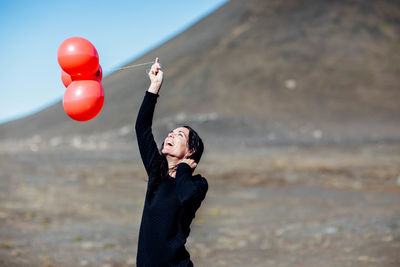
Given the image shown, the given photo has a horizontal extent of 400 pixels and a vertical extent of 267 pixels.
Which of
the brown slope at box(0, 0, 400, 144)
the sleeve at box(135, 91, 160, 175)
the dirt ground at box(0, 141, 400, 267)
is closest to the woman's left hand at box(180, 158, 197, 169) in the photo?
the sleeve at box(135, 91, 160, 175)

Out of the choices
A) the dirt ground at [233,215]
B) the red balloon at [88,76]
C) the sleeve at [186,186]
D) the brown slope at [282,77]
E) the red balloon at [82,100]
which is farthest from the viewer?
the brown slope at [282,77]

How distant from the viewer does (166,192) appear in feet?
8.83

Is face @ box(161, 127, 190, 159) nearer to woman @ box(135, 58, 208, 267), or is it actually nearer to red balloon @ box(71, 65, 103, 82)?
woman @ box(135, 58, 208, 267)

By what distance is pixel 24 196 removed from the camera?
41.5 ft

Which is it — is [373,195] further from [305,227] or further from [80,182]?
[80,182]

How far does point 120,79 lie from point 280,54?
2028cm

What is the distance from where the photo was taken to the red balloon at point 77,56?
3.22m

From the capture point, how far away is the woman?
8.70ft

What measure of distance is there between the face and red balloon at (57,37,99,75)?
864 millimetres

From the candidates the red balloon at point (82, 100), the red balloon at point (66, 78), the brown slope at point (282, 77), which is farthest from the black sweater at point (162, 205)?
the brown slope at point (282, 77)

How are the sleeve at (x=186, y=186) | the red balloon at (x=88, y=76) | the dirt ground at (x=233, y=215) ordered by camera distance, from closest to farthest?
the sleeve at (x=186, y=186)
the red balloon at (x=88, y=76)
the dirt ground at (x=233, y=215)

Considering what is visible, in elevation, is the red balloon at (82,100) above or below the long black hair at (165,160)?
above

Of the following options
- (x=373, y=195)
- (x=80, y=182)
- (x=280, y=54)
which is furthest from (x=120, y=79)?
(x=373, y=195)

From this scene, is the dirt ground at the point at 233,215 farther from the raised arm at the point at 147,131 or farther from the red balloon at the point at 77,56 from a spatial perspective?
the raised arm at the point at 147,131
